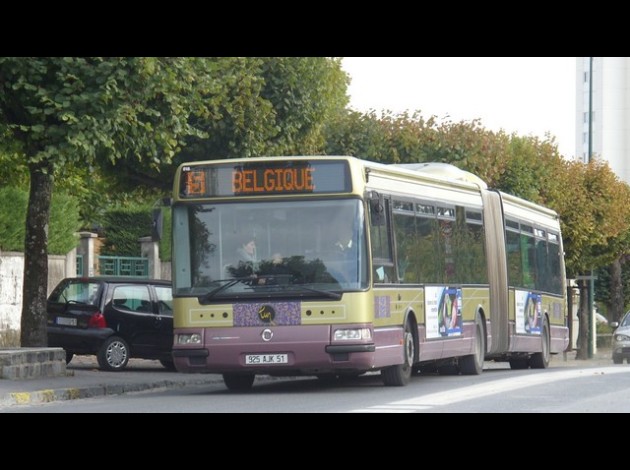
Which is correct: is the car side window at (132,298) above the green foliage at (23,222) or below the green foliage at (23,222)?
below

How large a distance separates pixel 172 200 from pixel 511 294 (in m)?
9.68

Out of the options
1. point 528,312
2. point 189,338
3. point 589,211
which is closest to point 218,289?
point 189,338

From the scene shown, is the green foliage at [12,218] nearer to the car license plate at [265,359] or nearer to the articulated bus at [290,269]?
the articulated bus at [290,269]

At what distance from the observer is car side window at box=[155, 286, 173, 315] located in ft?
88.0

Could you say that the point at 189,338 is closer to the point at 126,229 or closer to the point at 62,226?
the point at 62,226

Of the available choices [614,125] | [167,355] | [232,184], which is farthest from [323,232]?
[614,125]

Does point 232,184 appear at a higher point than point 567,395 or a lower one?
higher

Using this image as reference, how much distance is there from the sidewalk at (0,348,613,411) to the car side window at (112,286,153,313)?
1.15 metres

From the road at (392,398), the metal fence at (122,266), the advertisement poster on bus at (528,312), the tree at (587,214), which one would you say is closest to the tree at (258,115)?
the metal fence at (122,266)

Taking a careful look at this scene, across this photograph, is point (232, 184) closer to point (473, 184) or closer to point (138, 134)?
point (138, 134)

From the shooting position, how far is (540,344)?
30.0 metres

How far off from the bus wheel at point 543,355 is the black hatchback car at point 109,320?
26.6 feet

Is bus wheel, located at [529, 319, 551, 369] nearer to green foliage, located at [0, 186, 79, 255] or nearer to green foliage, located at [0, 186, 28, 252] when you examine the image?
green foliage, located at [0, 186, 79, 255]

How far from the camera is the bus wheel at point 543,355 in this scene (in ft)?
99.2
